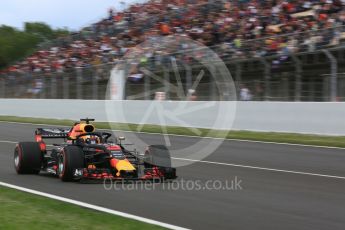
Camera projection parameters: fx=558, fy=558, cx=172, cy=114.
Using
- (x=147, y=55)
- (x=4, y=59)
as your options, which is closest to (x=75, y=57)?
(x=147, y=55)

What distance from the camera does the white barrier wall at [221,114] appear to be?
1616 cm

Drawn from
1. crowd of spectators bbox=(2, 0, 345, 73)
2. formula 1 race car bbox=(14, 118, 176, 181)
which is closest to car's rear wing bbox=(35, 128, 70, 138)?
formula 1 race car bbox=(14, 118, 176, 181)

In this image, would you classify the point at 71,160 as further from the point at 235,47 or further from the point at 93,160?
the point at 235,47

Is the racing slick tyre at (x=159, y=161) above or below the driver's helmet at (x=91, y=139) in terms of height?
below

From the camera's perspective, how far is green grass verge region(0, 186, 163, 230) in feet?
18.3

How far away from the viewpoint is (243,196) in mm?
7434

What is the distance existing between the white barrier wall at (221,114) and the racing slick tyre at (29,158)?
927cm

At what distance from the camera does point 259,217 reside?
6.11m

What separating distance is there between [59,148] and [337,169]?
506cm

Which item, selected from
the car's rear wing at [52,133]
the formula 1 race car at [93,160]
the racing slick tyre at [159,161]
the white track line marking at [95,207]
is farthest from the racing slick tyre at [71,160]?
the car's rear wing at [52,133]

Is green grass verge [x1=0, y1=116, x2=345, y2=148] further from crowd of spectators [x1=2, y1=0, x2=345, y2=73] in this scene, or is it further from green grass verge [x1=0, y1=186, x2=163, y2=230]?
green grass verge [x1=0, y1=186, x2=163, y2=230]

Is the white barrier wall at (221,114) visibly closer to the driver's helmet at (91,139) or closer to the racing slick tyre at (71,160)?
the driver's helmet at (91,139)

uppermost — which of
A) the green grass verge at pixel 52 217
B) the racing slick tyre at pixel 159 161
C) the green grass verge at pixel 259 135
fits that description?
the green grass verge at pixel 259 135

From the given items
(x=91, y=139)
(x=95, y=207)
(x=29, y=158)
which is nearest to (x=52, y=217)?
(x=95, y=207)
